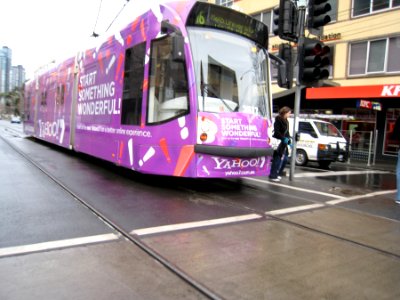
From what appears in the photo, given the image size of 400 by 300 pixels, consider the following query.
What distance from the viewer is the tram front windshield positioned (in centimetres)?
713

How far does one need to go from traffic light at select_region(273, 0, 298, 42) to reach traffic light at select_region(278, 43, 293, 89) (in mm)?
645

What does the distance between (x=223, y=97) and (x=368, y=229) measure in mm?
3314

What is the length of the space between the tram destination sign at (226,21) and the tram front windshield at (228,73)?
0.36ft

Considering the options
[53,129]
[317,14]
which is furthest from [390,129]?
[53,129]

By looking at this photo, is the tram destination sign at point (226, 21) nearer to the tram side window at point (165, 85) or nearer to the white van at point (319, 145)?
the tram side window at point (165, 85)

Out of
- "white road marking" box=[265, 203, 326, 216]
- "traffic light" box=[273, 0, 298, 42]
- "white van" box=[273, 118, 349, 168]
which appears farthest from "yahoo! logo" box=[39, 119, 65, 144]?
"white road marking" box=[265, 203, 326, 216]

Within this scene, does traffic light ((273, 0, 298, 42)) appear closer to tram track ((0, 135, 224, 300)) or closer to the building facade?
tram track ((0, 135, 224, 300))

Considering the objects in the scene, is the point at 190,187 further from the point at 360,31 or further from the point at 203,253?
the point at 360,31

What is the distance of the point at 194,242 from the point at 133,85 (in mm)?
4544

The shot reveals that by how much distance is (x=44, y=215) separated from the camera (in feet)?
18.9

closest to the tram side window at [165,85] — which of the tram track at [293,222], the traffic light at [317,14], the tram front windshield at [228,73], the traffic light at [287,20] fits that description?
the tram front windshield at [228,73]

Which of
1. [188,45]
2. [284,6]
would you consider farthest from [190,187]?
[284,6]

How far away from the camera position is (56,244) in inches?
178

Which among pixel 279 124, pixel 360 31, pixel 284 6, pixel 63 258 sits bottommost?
pixel 63 258
